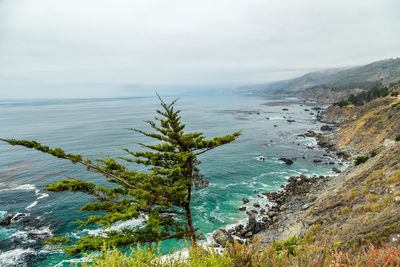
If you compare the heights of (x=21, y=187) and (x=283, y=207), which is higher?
(x=21, y=187)

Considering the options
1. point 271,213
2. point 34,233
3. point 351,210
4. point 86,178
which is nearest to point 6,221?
point 34,233

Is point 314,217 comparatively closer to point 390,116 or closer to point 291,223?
point 291,223

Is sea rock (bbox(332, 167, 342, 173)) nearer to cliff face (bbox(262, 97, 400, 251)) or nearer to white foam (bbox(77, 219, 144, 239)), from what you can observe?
cliff face (bbox(262, 97, 400, 251))

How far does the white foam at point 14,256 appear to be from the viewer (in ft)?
61.2

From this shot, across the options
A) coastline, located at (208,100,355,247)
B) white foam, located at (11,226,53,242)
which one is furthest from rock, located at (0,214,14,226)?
coastline, located at (208,100,355,247)

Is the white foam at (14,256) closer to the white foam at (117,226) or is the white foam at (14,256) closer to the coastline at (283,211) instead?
the white foam at (117,226)

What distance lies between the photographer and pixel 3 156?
50031 millimetres

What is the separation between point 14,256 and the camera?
63.8 ft

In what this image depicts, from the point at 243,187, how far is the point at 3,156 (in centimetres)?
6308

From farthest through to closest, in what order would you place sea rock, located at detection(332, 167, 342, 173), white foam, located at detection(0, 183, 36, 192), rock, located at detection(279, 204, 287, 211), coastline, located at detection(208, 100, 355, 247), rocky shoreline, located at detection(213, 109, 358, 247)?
sea rock, located at detection(332, 167, 342, 173) → white foam, located at detection(0, 183, 36, 192) → rock, located at detection(279, 204, 287, 211) → coastline, located at detection(208, 100, 355, 247) → rocky shoreline, located at detection(213, 109, 358, 247)

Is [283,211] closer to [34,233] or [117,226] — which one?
[117,226]

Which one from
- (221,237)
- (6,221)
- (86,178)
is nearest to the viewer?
(221,237)

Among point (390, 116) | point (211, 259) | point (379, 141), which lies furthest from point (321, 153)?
point (211, 259)

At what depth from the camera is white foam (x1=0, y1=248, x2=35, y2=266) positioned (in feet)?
61.2
